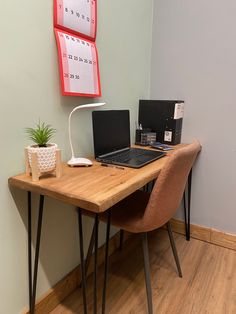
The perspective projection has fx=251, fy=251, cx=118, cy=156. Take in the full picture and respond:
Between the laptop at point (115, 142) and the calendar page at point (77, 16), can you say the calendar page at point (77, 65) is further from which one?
the laptop at point (115, 142)

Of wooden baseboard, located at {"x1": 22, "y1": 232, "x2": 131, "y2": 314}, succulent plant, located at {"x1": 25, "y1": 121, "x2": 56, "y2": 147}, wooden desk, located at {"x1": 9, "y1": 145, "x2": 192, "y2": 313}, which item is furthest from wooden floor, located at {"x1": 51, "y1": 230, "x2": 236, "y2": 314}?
succulent plant, located at {"x1": 25, "y1": 121, "x2": 56, "y2": 147}

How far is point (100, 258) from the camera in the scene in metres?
1.69

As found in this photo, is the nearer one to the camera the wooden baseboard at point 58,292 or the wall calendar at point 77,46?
the wall calendar at point 77,46

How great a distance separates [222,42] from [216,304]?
1.61m

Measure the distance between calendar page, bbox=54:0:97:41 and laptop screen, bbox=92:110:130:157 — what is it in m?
0.42

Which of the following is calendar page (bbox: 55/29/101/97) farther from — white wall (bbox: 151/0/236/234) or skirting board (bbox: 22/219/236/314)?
skirting board (bbox: 22/219/236/314)

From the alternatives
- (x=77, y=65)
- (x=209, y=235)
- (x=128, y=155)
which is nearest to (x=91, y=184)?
(x=128, y=155)

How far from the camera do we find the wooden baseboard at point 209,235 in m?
1.87

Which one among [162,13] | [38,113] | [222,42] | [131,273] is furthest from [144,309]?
[162,13]

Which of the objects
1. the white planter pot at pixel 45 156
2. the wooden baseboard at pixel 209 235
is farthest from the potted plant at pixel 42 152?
the wooden baseboard at pixel 209 235

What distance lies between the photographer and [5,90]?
0.98 meters

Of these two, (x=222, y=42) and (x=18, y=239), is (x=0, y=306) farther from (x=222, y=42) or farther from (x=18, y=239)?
(x=222, y=42)

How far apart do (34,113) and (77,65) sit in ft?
1.13

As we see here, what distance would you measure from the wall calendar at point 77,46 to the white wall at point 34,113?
4 cm
